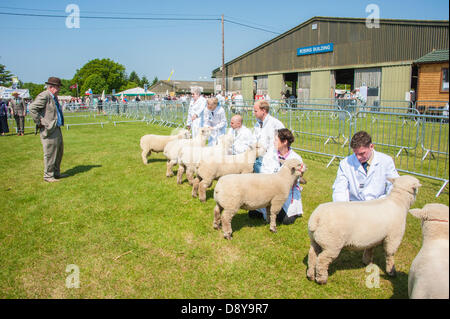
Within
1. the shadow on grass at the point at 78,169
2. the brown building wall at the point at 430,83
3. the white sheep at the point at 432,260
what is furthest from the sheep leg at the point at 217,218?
the brown building wall at the point at 430,83

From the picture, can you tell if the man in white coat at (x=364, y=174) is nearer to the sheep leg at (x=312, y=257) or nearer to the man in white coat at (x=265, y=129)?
the sheep leg at (x=312, y=257)

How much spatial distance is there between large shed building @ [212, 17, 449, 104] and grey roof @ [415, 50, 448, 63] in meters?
0.48

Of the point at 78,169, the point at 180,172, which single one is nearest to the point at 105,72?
the point at 78,169

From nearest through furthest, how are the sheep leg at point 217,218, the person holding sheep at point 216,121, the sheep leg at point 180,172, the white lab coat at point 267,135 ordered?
the sheep leg at point 217,218 → the white lab coat at point 267,135 → the sheep leg at point 180,172 → the person holding sheep at point 216,121

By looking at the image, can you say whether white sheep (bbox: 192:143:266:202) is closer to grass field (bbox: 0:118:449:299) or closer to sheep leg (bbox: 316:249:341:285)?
grass field (bbox: 0:118:449:299)

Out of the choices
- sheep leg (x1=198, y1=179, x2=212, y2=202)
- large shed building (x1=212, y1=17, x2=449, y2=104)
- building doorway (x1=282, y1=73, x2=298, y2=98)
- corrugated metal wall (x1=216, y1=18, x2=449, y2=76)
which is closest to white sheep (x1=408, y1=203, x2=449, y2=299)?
sheep leg (x1=198, y1=179, x2=212, y2=202)

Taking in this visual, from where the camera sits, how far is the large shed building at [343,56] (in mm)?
22220

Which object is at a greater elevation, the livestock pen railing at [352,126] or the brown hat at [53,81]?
the brown hat at [53,81]

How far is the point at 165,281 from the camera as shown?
12.1 feet

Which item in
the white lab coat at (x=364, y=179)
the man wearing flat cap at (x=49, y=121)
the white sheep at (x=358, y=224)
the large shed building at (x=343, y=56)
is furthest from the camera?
the large shed building at (x=343, y=56)

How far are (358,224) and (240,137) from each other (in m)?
3.28

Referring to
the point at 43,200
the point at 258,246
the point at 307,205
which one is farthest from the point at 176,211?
the point at 43,200
